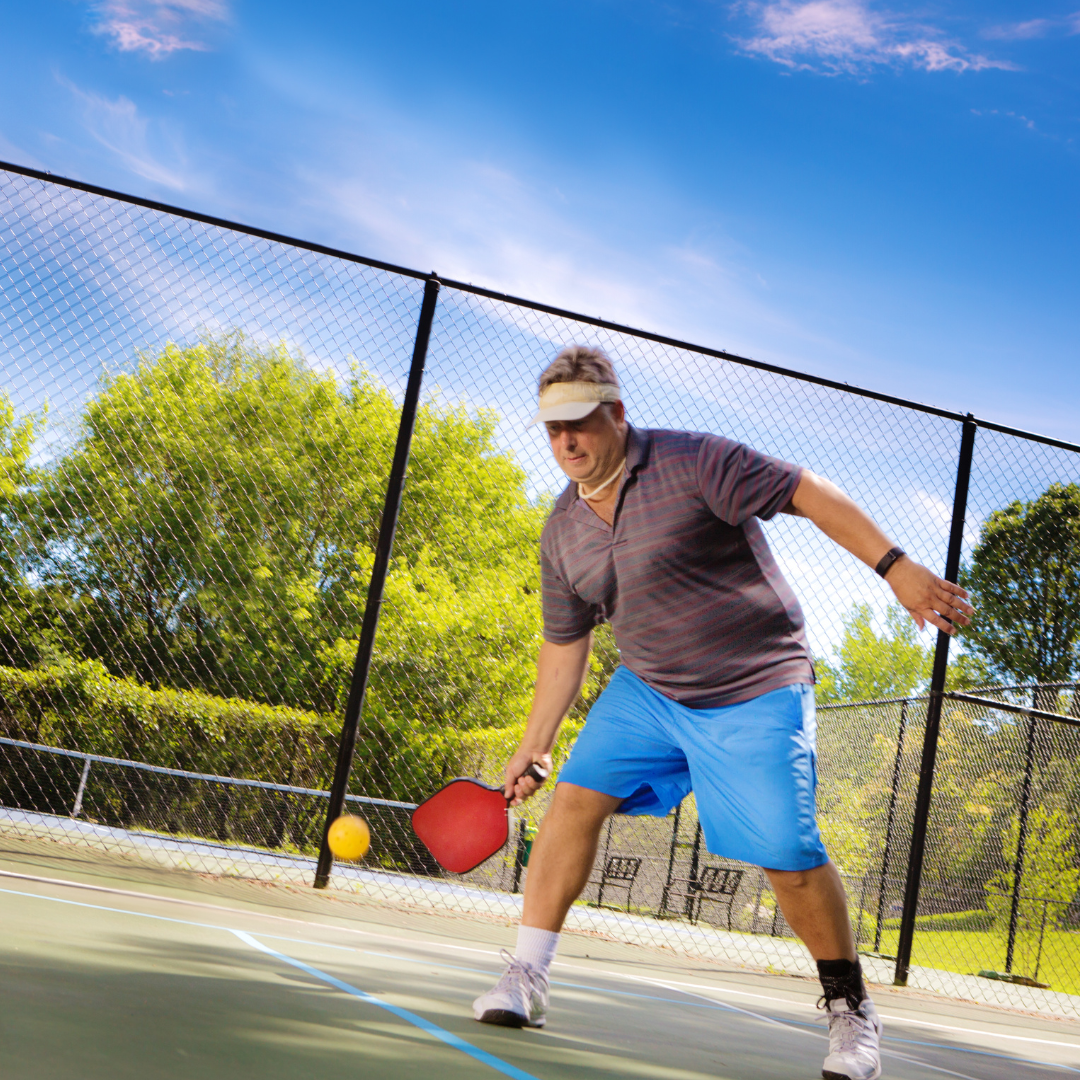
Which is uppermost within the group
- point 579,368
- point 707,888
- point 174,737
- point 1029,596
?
point 1029,596

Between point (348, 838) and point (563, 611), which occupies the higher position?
point (563, 611)

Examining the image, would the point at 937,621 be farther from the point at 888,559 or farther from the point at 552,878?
the point at 552,878

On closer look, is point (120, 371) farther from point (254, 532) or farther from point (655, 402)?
point (655, 402)

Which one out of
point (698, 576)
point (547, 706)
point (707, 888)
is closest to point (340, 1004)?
point (547, 706)

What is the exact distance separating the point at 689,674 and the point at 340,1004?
3.54ft

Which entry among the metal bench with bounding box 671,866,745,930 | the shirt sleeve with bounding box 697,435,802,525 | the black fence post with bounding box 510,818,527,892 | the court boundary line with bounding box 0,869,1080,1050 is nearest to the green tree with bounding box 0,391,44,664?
the black fence post with bounding box 510,818,527,892

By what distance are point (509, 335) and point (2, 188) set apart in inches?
97.6

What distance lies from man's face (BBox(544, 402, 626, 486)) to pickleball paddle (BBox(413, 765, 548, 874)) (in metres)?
0.92

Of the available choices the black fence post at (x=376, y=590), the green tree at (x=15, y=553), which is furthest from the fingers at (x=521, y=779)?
the green tree at (x=15, y=553)

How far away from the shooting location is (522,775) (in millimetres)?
2674

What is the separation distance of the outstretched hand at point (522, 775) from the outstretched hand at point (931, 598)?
106cm

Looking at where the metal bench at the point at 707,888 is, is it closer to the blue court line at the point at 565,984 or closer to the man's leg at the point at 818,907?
the blue court line at the point at 565,984

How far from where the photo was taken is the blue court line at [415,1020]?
1.88m

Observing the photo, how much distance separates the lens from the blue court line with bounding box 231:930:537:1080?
6.18 ft
